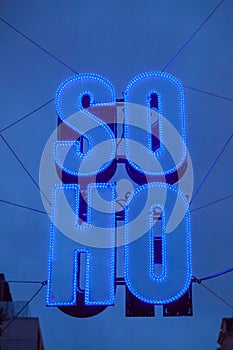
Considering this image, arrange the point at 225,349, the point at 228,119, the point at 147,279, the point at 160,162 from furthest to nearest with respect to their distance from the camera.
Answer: the point at 225,349 → the point at 228,119 → the point at 160,162 → the point at 147,279

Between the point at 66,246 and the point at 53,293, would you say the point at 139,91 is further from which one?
the point at 53,293

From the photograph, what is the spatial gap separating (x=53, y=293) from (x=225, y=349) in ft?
87.0

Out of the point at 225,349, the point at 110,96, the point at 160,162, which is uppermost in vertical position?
the point at 110,96

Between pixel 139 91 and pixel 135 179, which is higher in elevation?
pixel 139 91

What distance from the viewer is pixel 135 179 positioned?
9758mm

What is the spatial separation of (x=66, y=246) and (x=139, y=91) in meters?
2.68

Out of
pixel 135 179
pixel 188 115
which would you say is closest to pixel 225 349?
pixel 188 115

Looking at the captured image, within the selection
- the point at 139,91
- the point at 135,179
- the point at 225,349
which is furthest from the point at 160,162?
the point at 225,349

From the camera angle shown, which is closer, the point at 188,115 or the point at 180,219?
the point at 180,219

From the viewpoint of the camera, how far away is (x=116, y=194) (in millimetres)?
9570

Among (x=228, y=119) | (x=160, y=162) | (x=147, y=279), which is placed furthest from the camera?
(x=228, y=119)

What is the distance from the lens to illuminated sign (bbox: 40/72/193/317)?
8930 mm

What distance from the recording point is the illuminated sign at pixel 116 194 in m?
8.93

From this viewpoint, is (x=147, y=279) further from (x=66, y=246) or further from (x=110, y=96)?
(x=110, y=96)
